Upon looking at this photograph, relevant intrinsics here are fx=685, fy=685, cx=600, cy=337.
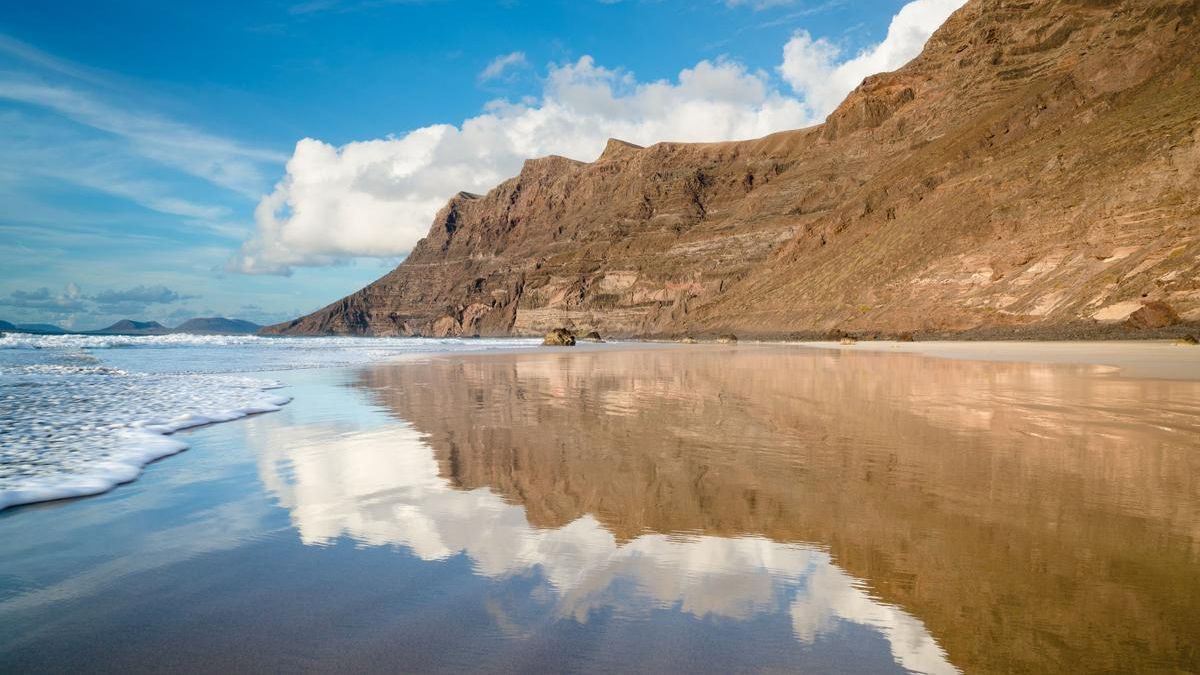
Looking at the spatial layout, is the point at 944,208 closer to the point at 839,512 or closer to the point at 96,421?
the point at 839,512

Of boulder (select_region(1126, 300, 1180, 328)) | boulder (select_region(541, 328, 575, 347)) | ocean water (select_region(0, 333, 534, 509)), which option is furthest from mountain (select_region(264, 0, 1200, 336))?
ocean water (select_region(0, 333, 534, 509))

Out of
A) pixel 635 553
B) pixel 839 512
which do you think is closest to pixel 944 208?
pixel 839 512

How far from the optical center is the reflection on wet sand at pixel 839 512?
3.34 m

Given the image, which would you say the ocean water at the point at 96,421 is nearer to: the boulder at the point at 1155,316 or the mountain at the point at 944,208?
the boulder at the point at 1155,316

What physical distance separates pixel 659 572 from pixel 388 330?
18926cm

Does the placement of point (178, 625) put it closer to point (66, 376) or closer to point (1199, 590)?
point (1199, 590)

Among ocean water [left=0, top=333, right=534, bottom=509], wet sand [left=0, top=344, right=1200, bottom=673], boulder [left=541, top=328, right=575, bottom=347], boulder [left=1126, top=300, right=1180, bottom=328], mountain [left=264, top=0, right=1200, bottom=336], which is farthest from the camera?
boulder [left=541, top=328, right=575, bottom=347]

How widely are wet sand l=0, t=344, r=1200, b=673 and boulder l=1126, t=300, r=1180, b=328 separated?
106 feet

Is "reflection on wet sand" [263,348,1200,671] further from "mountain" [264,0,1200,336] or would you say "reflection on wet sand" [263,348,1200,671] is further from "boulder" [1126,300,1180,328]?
"mountain" [264,0,1200,336]

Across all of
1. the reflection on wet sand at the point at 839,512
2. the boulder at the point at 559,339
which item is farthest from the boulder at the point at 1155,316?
the boulder at the point at 559,339

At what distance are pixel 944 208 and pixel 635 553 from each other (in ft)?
227

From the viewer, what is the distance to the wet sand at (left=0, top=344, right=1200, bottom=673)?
119 inches

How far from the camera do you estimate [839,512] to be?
17.3 feet

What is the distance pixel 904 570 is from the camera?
4000 mm
